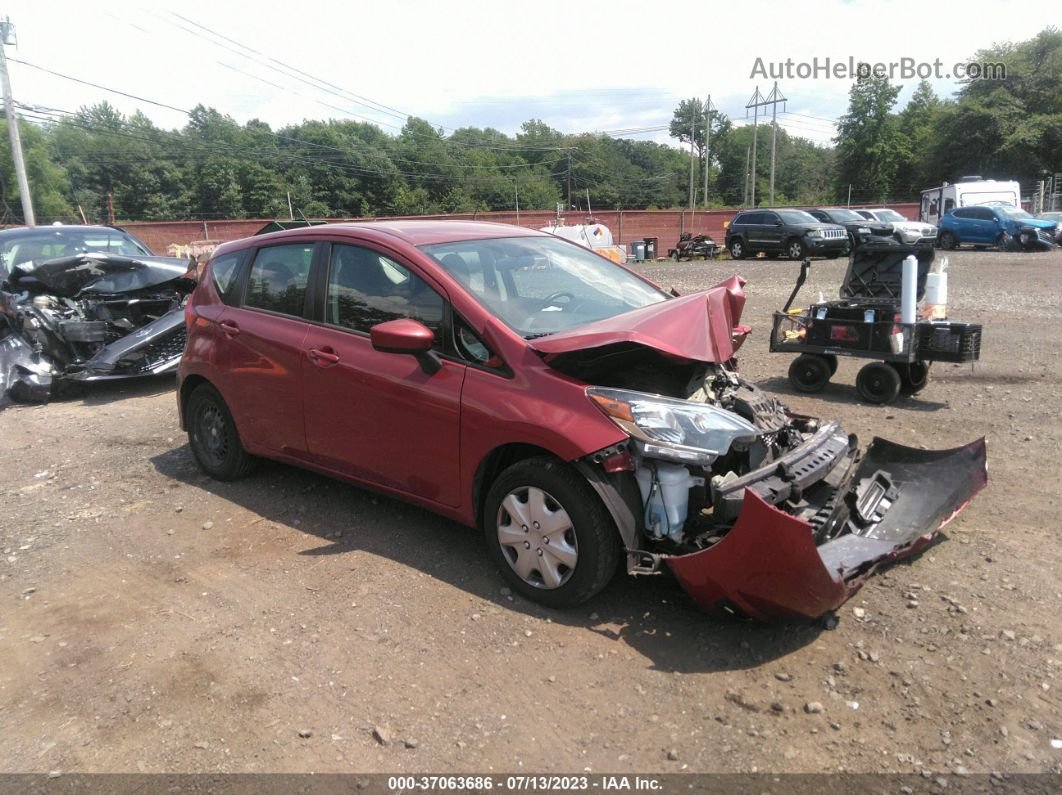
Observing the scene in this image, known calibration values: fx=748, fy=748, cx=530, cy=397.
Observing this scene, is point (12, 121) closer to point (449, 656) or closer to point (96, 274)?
point (96, 274)

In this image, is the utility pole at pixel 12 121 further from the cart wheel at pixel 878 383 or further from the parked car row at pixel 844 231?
the cart wheel at pixel 878 383

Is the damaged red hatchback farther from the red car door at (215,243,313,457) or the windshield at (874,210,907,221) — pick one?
the windshield at (874,210,907,221)

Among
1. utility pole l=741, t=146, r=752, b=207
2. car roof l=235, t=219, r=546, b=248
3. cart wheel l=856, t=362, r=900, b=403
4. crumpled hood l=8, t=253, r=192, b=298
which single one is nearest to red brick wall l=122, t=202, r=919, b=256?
crumpled hood l=8, t=253, r=192, b=298

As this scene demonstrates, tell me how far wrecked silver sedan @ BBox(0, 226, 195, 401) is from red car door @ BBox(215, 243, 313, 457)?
3.85m

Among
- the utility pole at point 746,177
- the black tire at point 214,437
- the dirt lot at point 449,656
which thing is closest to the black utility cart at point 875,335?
the dirt lot at point 449,656

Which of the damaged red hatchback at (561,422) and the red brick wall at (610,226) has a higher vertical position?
the red brick wall at (610,226)

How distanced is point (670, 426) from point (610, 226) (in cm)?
3557

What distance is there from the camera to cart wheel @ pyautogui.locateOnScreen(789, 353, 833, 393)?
7.43m

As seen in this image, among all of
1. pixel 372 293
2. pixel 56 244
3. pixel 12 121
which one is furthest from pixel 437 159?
pixel 372 293

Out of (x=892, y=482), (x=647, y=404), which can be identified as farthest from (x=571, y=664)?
(x=892, y=482)

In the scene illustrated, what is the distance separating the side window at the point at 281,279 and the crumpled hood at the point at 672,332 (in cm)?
179

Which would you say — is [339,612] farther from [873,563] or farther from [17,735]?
[873,563]

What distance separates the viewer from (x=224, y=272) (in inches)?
203

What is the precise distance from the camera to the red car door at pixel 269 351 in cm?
448
